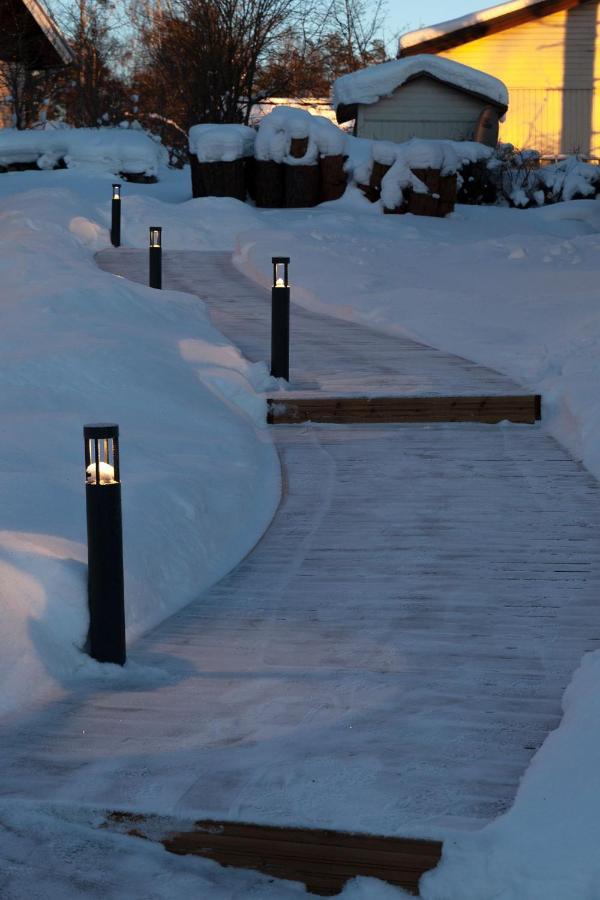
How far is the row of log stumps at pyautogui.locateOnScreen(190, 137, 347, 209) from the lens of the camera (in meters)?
22.9

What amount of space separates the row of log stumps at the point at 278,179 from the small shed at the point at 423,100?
503 centimetres

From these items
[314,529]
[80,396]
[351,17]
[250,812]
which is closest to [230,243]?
[80,396]

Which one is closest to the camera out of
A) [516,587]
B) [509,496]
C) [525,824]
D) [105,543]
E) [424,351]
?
[525,824]

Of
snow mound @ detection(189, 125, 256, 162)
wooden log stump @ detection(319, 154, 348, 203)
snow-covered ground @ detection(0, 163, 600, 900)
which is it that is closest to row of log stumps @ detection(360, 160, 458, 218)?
wooden log stump @ detection(319, 154, 348, 203)

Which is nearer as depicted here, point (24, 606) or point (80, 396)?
point (24, 606)

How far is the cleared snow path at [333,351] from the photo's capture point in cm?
917

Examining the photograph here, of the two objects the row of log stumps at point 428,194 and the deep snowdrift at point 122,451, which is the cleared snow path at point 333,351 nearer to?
the deep snowdrift at point 122,451

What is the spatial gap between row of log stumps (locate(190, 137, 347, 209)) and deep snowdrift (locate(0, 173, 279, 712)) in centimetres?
1112

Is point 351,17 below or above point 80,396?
above

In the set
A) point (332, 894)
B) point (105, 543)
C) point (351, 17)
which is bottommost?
point (332, 894)

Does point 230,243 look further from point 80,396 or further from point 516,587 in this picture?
point 516,587

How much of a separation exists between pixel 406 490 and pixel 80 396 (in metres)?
2.18

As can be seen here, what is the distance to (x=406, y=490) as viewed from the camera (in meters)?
6.93

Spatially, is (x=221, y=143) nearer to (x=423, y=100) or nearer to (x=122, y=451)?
(x=423, y=100)
